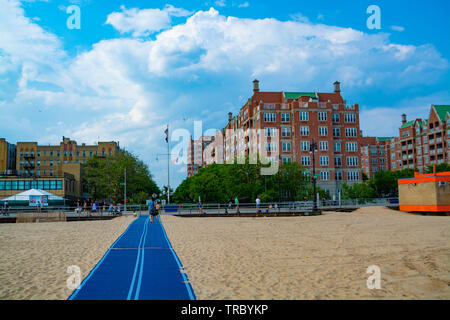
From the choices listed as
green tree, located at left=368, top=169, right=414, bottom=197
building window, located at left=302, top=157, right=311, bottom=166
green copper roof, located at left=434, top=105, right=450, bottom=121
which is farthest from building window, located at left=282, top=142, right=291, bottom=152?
green copper roof, located at left=434, top=105, right=450, bottom=121

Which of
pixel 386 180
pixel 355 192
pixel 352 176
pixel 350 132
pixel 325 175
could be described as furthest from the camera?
pixel 386 180

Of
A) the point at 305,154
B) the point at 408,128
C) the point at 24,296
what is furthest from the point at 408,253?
the point at 408,128

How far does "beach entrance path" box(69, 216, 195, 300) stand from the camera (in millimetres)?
8039

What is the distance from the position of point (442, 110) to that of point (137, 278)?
330 ft

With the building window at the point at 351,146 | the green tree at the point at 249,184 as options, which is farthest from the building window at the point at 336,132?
the green tree at the point at 249,184

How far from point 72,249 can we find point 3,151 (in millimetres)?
111517

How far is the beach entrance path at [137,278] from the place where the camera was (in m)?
8.04

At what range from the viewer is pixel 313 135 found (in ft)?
226

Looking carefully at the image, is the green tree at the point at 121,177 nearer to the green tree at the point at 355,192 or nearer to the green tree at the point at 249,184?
the green tree at the point at 249,184

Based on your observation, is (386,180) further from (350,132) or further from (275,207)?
(275,207)

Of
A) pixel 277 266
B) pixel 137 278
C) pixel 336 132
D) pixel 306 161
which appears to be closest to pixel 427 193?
pixel 306 161

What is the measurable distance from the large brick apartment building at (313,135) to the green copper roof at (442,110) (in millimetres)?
32160
